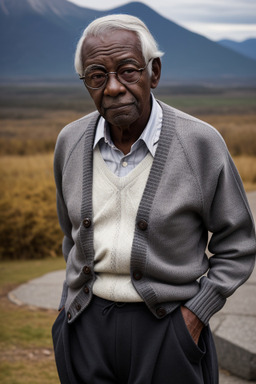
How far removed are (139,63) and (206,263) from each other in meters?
0.71

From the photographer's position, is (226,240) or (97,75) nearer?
(97,75)

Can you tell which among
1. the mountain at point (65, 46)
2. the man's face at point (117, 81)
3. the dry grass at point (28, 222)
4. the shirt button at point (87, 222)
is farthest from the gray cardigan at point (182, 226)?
the mountain at point (65, 46)

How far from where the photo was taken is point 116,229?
1798 mm

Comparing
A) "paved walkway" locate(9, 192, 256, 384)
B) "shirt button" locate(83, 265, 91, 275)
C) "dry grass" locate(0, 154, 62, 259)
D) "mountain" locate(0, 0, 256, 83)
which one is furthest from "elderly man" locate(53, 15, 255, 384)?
"mountain" locate(0, 0, 256, 83)

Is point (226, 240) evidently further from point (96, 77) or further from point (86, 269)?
point (96, 77)

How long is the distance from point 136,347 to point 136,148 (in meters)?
0.65

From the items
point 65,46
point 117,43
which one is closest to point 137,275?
point 117,43

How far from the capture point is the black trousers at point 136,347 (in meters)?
1.78

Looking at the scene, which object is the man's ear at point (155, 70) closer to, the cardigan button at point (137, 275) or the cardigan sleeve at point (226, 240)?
the cardigan sleeve at point (226, 240)

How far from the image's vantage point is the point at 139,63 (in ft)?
5.69

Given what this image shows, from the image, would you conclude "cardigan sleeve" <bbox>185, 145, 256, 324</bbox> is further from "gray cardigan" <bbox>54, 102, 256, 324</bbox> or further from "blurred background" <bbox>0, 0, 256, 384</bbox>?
"blurred background" <bbox>0, 0, 256, 384</bbox>

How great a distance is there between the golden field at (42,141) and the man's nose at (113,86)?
4956 millimetres

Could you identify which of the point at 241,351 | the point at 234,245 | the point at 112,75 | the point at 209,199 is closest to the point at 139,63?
the point at 112,75

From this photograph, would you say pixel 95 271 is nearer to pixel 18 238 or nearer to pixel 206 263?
pixel 206 263
